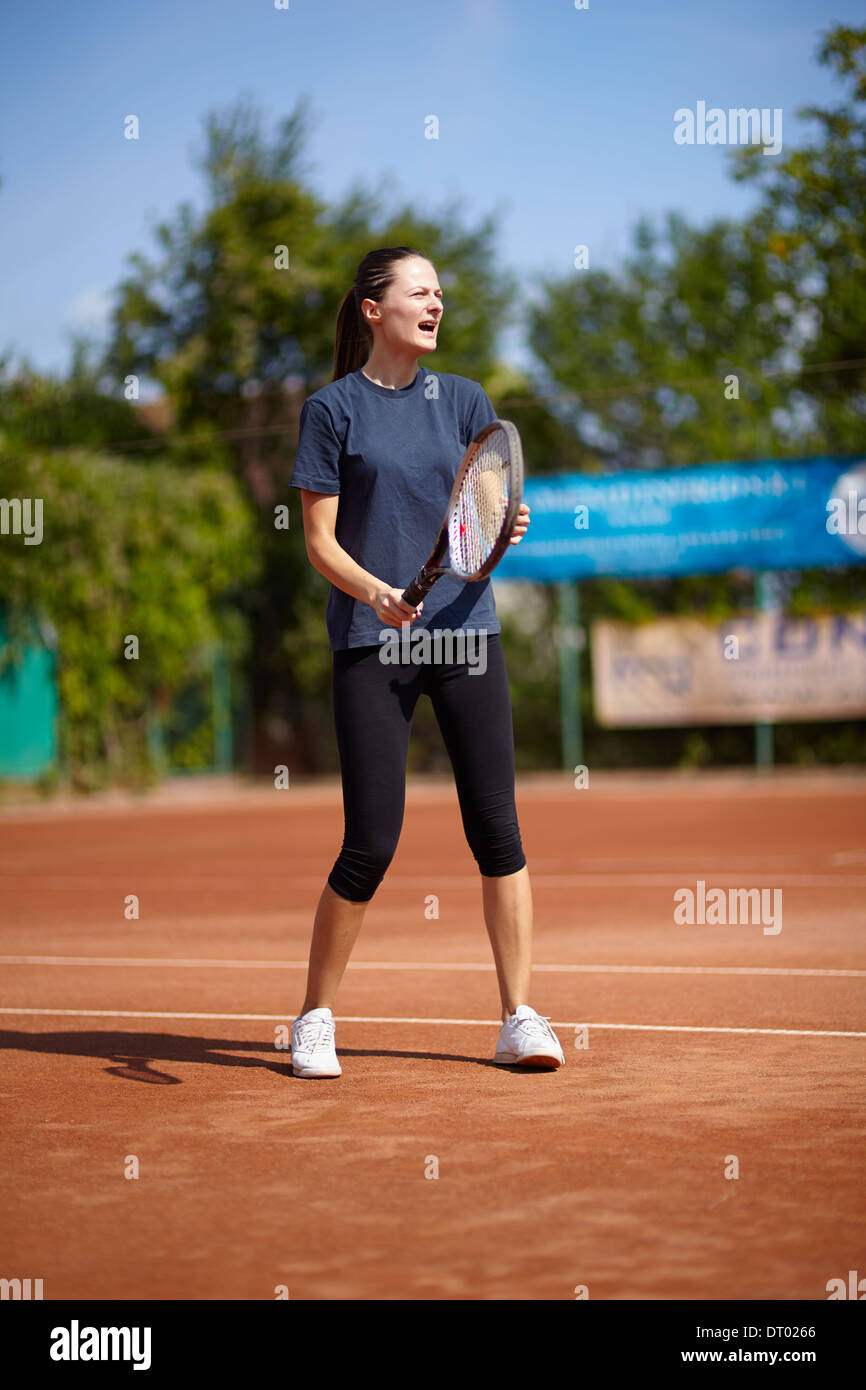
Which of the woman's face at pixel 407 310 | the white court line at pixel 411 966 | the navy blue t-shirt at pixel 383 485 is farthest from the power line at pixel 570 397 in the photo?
the navy blue t-shirt at pixel 383 485

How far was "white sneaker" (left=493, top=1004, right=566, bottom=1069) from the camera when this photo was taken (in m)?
4.31

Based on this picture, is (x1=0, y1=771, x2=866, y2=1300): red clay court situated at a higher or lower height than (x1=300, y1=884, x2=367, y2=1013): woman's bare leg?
lower

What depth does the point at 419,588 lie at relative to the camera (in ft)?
13.5

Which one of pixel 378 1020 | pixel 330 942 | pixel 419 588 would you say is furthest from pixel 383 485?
pixel 378 1020

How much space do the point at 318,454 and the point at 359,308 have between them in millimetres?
500

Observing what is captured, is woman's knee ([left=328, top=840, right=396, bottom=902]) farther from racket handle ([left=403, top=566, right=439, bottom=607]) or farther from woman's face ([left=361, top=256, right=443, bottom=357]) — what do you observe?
woman's face ([left=361, top=256, right=443, bottom=357])

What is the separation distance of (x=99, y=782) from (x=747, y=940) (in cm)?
1704

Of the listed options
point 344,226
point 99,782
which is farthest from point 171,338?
point 99,782

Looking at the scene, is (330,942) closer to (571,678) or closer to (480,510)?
(480,510)

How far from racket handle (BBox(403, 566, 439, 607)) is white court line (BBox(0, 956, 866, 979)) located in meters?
2.55

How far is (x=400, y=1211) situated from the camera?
310 centimetres

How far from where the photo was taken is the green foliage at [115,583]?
22.5 meters

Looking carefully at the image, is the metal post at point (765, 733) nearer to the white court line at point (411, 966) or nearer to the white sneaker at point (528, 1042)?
the white court line at point (411, 966)

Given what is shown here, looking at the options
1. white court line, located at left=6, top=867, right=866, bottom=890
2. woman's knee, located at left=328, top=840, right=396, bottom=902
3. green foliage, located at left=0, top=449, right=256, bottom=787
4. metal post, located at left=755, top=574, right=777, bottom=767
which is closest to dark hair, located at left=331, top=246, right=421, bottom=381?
woman's knee, located at left=328, top=840, right=396, bottom=902
